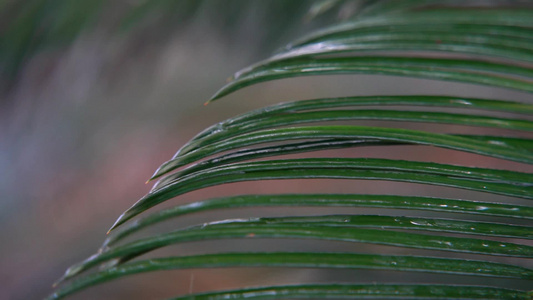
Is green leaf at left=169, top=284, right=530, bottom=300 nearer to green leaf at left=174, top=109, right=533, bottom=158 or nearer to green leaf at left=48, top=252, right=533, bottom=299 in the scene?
green leaf at left=48, top=252, right=533, bottom=299

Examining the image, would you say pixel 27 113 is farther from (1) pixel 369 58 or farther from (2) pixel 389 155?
(1) pixel 369 58

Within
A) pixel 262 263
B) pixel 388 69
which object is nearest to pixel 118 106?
pixel 388 69

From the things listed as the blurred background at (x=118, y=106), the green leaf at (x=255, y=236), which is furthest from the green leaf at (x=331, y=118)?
the blurred background at (x=118, y=106)

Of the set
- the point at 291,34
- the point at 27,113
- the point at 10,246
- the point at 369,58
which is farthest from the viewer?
the point at 27,113

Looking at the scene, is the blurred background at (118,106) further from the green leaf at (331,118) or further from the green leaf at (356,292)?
the green leaf at (356,292)

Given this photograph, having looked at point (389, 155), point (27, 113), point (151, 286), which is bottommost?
point (151, 286)

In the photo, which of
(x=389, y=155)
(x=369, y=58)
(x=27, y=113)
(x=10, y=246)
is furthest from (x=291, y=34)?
(x=10, y=246)
